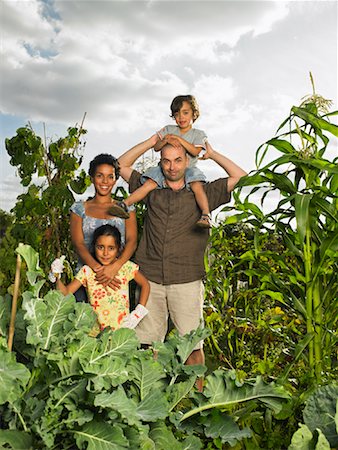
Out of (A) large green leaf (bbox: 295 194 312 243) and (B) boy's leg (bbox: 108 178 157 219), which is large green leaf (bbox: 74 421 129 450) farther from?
(B) boy's leg (bbox: 108 178 157 219)

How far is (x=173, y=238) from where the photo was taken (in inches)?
122

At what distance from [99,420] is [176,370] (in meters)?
0.28

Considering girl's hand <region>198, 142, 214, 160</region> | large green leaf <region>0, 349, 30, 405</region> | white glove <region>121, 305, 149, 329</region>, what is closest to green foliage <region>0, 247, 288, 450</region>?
large green leaf <region>0, 349, 30, 405</region>

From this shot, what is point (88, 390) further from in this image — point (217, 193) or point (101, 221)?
point (217, 193)

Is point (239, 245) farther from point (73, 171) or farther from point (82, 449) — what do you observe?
point (82, 449)

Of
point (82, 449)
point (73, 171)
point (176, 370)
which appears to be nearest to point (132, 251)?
point (73, 171)

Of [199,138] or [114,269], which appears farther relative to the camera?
[199,138]

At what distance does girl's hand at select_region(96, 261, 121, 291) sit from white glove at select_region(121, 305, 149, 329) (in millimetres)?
150

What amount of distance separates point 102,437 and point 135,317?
5.77ft

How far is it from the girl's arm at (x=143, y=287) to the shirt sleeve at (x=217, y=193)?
0.50m

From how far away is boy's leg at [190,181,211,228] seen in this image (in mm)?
3057

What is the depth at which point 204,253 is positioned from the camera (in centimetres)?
312

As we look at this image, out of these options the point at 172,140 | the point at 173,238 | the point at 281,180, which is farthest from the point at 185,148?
the point at 281,180

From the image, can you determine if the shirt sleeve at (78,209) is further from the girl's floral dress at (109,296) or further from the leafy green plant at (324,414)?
the leafy green plant at (324,414)
